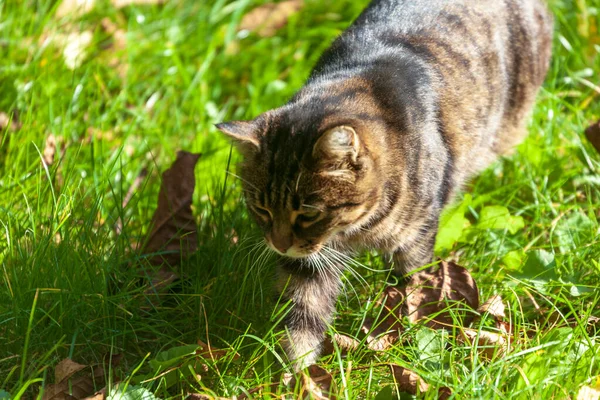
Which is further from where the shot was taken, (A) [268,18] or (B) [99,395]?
(A) [268,18]

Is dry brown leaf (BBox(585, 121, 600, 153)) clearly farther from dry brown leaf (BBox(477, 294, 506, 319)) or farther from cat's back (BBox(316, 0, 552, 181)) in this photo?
dry brown leaf (BBox(477, 294, 506, 319))

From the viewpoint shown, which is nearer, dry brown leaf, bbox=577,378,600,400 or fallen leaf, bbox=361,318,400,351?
dry brown leaf, bbox=577,378,600,400

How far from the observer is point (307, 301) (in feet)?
8.84

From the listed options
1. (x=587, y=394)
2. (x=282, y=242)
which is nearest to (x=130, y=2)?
(x=282, y=242)

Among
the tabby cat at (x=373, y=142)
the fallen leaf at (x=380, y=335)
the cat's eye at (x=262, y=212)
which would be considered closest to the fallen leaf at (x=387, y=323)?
the fallen leaf at (x=380, y=335)

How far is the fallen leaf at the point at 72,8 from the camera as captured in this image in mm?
4051

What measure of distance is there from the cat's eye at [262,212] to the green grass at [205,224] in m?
0.21

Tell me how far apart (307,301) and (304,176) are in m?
0.49

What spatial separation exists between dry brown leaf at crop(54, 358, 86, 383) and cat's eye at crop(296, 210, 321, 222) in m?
0.79

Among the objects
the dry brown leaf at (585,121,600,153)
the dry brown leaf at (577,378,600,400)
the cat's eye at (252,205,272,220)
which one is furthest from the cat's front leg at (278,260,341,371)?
the dry brown leaf at (585,121,600,153)

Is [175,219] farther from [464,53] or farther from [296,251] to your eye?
[464,53]

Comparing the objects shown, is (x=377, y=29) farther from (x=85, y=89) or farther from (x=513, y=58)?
(x=85, y=89)

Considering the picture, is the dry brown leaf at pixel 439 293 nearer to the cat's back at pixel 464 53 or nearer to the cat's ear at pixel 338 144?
the cat's back at pixel 464 53

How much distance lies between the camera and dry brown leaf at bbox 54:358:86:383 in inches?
94.0
